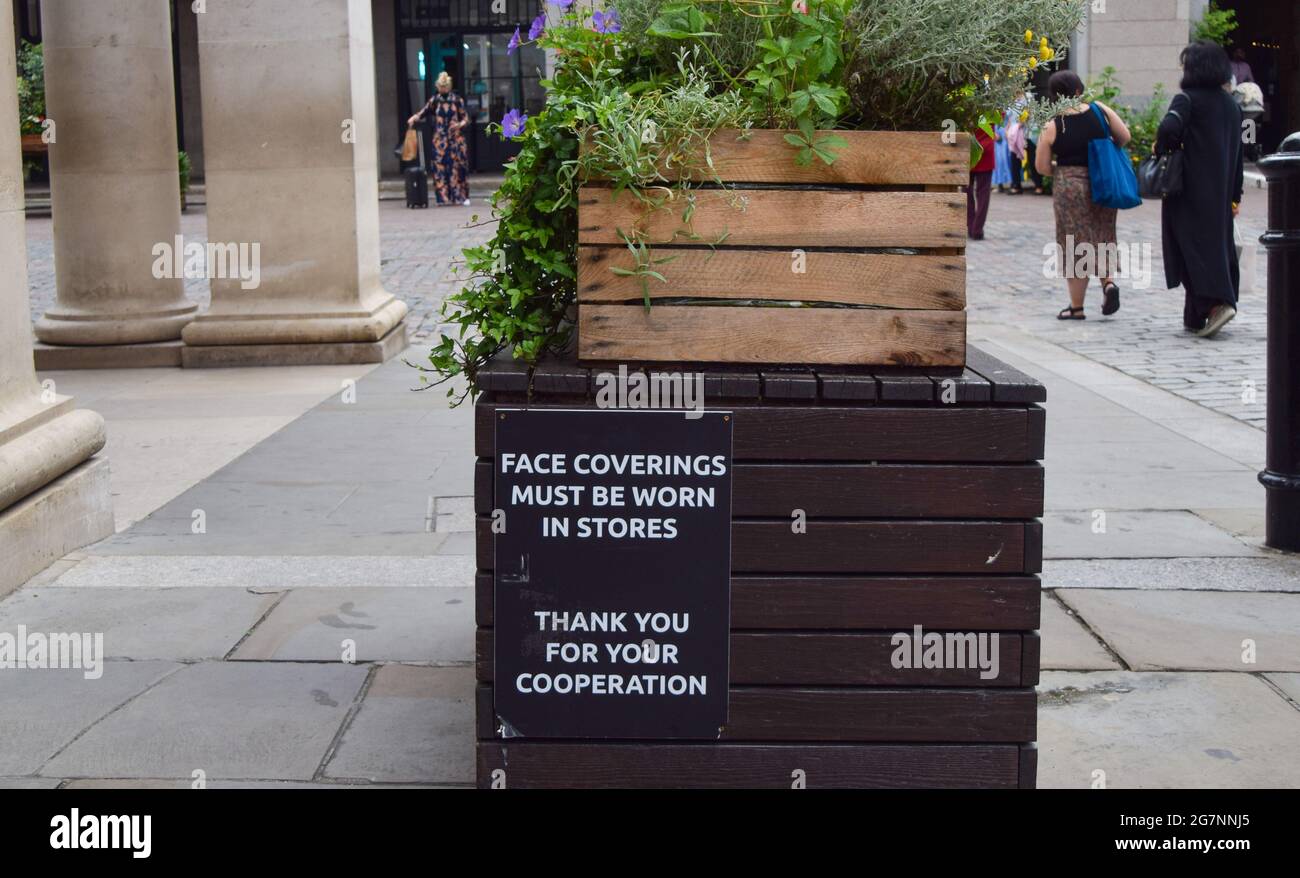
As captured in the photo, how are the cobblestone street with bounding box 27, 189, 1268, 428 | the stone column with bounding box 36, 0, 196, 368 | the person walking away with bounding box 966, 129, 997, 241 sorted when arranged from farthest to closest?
the person walking away with bounding box 966, 129, 997, 241 → the stone column with bounding box 36, 0, 196, 368 → the cobblestone street with bounding box 27, 189, 1268, 428

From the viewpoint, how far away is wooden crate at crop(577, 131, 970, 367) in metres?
2.93

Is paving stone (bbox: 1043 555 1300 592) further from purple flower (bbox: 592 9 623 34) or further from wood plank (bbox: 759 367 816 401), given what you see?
purple flower (bbox: 592 9 623 34)

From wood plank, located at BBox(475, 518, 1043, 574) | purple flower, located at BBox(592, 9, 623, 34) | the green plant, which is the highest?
the green plant

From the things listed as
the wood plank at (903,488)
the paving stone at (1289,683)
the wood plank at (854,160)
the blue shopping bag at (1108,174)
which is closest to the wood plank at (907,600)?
the wood plank at (903,488)

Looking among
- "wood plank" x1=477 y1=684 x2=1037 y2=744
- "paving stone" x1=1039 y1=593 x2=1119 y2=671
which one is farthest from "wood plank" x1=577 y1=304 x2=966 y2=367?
"paving stone" x1=1039 y1=593 x2=1119 y2=671

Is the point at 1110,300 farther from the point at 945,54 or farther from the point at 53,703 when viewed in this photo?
the point at 53,703

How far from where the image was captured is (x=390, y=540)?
218 inches

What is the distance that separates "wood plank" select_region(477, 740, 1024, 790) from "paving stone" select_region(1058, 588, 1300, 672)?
1.33 m

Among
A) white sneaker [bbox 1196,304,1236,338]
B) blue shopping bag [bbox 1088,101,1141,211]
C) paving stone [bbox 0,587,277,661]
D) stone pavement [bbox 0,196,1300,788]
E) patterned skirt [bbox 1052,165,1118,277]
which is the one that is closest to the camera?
stone pavement [bbox 0,196,1300,788]

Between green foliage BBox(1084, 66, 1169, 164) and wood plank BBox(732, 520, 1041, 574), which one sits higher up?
green foliage BBox(1084, 66, 1169, 164)

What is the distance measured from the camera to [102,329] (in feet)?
32.8
